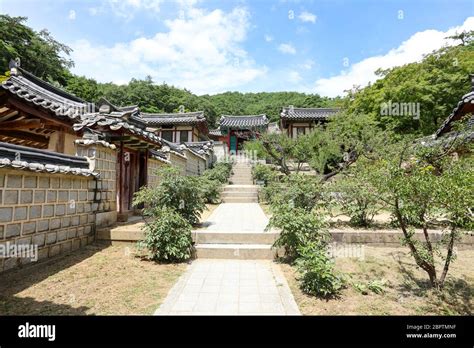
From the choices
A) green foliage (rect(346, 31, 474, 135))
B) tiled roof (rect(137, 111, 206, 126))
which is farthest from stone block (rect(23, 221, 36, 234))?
tiled roof (rect(137, 111, 206, 126))

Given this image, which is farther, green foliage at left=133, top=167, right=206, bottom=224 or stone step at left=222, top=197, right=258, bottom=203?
stone step at left=222, top=197, right=258, bottom=203

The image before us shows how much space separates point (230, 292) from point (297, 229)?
195cm

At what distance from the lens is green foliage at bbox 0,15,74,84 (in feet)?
91.8

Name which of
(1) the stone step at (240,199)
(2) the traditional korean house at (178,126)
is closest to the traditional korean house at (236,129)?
(2) the traditional korean house at (178,126)

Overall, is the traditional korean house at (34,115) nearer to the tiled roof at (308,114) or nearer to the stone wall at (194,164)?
the stone wall at (194,164)

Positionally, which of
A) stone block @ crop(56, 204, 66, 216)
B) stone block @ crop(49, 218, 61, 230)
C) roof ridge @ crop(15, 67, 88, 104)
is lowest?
stone block @ crop(49, 218, 61, 230)

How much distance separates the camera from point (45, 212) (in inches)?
194

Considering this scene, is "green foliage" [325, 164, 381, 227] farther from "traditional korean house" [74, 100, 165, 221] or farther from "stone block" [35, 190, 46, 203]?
"stone block" [35, 190, 46, 203]

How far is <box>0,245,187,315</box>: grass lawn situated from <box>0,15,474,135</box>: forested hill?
546 inches

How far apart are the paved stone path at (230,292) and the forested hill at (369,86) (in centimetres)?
1238

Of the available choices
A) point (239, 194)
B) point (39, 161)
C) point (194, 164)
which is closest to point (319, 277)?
point (39, 161)
